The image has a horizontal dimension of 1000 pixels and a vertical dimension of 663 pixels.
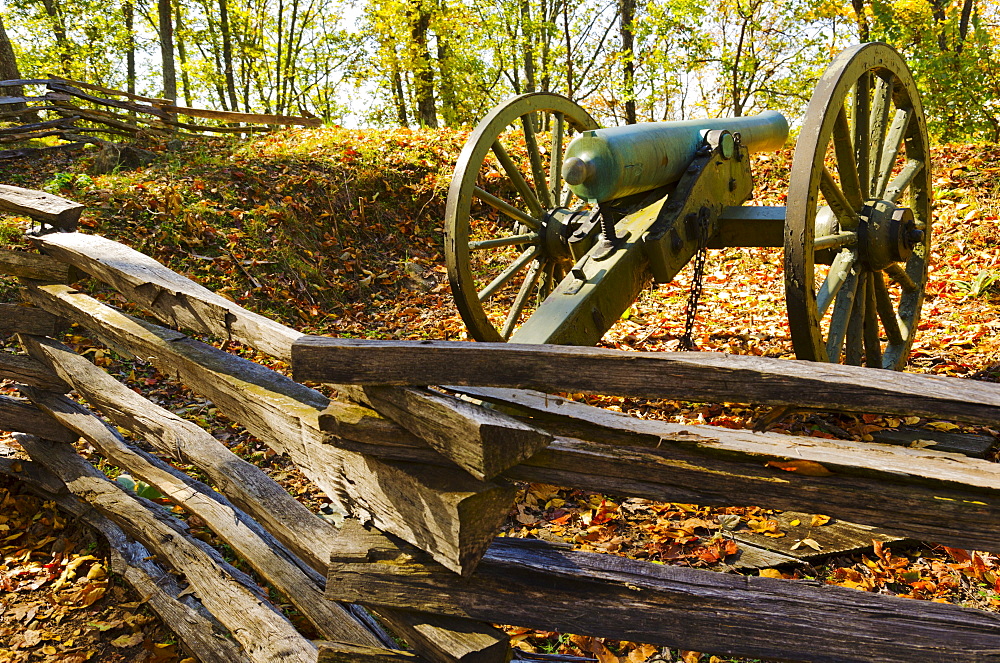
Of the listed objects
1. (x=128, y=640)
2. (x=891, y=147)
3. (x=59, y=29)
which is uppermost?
(x=59, y=29)

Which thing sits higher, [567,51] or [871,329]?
[567,51]

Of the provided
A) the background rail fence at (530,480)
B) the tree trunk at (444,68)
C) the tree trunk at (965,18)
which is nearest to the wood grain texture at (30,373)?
the background rail fence at (530,480)

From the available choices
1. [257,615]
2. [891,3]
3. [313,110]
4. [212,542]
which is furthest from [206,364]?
[313,110]

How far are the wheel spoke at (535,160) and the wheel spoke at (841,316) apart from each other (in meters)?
1.96

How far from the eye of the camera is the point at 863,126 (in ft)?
13.4

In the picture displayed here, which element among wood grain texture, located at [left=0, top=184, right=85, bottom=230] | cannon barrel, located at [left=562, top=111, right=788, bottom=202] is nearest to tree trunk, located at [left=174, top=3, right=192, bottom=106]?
wood grain texture, located at [left=0, top=184, right=85, bottom=230]

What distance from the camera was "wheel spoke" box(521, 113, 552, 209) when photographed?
4.68m

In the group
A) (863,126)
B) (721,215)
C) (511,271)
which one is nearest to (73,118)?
(511,271)

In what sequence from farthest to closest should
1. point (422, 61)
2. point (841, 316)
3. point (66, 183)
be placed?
point (422, 61) < point (66, 183) < point (841, 316)

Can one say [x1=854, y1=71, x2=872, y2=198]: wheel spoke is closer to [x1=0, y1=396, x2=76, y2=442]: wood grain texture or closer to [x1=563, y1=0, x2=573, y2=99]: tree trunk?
[x1=0, y1=396, x2=76, y2=442]: wood grain texture

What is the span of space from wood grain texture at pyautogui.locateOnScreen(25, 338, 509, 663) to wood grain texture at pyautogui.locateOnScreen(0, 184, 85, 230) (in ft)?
2.37

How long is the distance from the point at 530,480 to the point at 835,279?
255cm

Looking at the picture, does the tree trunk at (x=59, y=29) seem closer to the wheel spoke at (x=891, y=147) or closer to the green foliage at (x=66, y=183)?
the green foliage at (x=66, y=183)

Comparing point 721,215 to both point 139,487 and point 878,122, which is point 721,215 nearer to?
point 878,122
